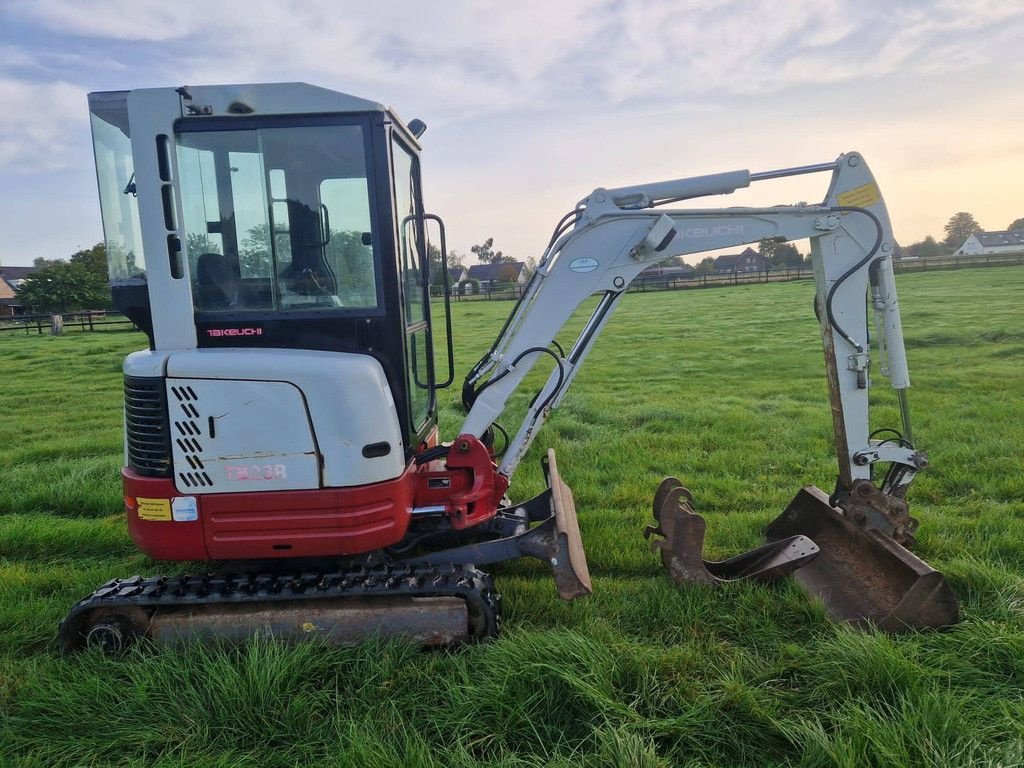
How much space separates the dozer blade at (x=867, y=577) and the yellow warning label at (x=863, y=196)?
1947 mm

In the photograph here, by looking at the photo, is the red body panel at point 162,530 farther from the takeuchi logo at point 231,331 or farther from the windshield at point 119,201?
the windshield at point 119,201

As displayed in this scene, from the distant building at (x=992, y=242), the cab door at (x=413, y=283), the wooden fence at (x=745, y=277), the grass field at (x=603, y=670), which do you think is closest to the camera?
the grass field at (x=603, y=670)

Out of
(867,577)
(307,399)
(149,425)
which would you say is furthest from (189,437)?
(867,577)

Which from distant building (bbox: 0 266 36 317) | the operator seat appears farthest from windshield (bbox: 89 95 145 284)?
distant building (bbox: 0 266 36 317)

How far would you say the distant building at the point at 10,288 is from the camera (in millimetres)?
55037

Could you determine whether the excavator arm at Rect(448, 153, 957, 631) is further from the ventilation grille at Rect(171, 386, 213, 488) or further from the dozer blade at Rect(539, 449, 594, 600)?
the ventilation grille at Rect(171, 386, 213, 488)

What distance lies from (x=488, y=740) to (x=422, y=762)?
359 mm

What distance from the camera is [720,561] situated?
4543 mm

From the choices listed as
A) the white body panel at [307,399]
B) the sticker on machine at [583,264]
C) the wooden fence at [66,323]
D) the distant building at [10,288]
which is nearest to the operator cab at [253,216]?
the white body panel at [307,399]

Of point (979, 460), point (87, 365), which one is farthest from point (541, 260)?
point (87, 365)

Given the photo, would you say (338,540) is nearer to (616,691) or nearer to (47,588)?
(616,691)

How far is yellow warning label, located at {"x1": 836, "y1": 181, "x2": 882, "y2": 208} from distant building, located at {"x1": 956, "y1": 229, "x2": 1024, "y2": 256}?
3265 inches

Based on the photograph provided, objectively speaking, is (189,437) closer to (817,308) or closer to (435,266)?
(435,266)

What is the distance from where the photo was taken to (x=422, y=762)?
2.81 metres
